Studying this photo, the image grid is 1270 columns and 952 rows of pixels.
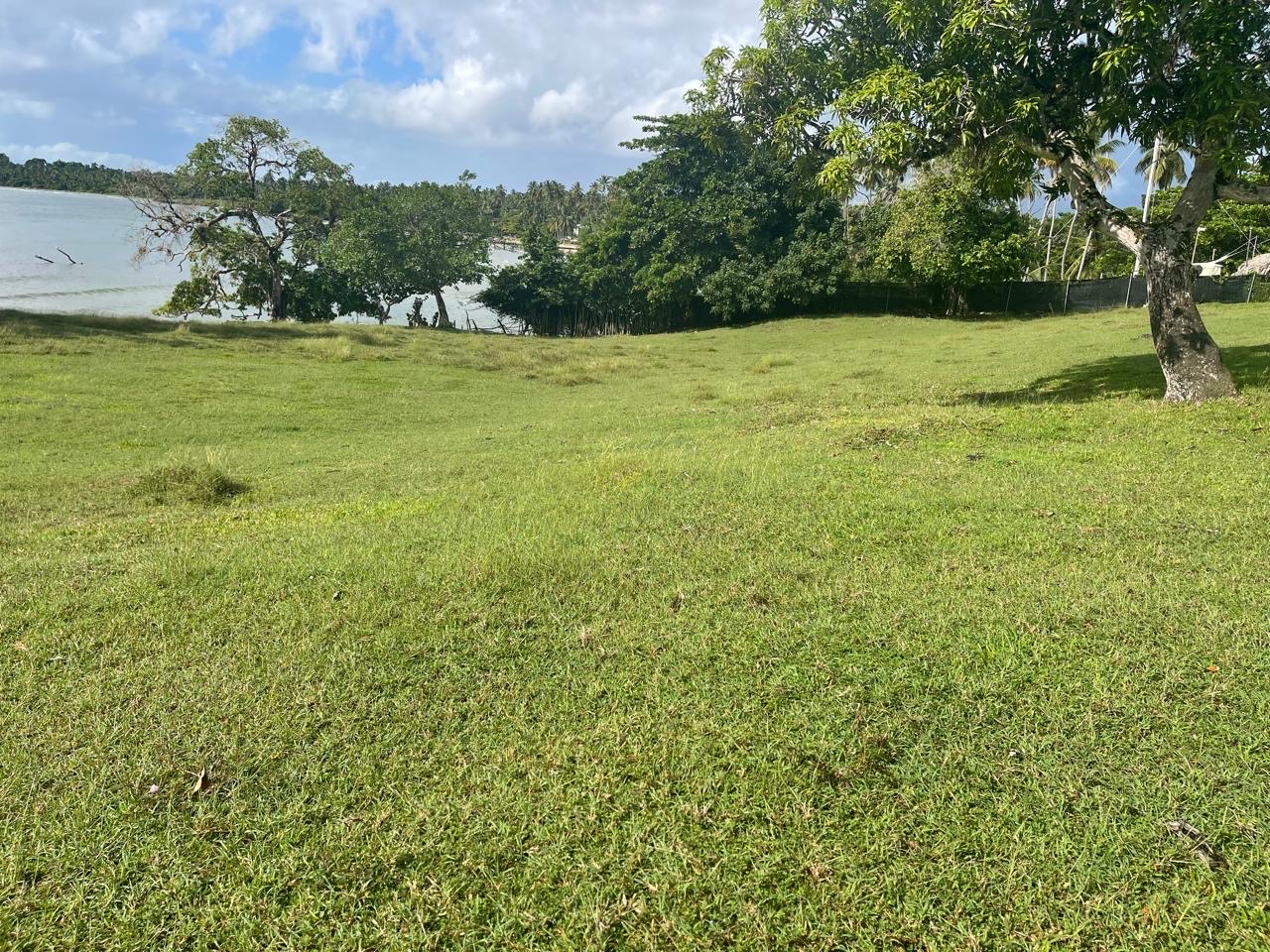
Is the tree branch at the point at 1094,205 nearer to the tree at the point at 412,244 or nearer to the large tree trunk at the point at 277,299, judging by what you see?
the tree at the point at 412,244

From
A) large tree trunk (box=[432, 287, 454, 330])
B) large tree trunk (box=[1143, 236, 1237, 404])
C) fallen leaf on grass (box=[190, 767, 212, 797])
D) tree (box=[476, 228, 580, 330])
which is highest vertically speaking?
tree (box=[476, 228, 580, 330])

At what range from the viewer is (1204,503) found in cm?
491

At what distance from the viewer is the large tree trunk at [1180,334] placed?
802cm

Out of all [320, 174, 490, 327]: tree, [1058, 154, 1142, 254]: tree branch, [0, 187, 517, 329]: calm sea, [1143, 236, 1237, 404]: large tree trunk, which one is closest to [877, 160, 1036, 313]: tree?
[320, 174, 490, 327]: tree

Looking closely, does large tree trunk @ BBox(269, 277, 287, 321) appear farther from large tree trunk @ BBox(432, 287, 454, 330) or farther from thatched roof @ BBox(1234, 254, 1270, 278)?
thatched roof @ BBox(1234, 254, 1270, 278)

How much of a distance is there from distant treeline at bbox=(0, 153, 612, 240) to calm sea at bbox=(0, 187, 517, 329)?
2.01 metres

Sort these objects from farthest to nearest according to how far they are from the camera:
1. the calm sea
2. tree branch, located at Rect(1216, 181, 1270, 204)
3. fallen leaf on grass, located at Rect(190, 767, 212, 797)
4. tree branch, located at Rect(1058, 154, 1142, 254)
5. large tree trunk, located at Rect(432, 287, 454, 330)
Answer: large tree trunk, located at Rect(432, 287, 454, 330), the calm sea, tree branch, located at Rect(1058, 154, 1142, 254), tree branch, located at Rect(1216, 181, 1270, 204), fallen leaf on grass, located at Rect(190, 767, 212, 797)

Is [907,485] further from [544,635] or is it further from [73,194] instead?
[73,194]

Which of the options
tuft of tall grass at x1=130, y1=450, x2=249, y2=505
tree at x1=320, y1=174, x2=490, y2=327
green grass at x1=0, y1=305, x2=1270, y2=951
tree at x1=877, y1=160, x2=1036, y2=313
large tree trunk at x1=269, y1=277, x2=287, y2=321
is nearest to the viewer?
green grass at x1=0, y1=305, x2=1270, y2=951

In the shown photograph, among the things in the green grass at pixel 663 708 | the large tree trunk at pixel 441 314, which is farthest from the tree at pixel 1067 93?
the large tree trunk at pixel 441 314

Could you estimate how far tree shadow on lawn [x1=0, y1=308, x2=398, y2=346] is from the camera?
19.1m

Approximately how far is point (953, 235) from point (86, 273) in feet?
132

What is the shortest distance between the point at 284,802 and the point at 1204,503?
18.2ft

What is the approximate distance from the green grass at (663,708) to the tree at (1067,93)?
2602 mm
